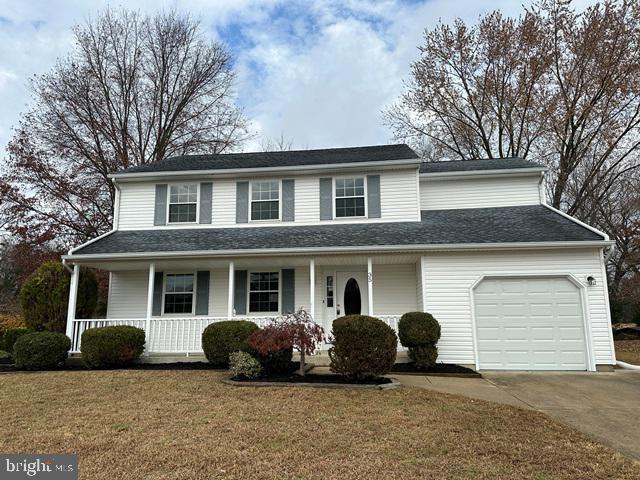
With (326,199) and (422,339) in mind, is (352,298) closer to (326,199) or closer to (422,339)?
(422,339)

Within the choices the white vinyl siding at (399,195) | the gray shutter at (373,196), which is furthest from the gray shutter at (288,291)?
the white vinyl siding at (399,195)

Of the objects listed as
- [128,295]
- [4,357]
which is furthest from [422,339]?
[4,357]

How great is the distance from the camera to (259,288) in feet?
40.0

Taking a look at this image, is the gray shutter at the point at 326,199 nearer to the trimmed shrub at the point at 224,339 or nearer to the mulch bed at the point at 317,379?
the trimmed shrub at the point at 224,339

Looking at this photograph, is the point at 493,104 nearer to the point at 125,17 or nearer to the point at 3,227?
the point at 125,17

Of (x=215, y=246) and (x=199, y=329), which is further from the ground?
(x=215, y=246)

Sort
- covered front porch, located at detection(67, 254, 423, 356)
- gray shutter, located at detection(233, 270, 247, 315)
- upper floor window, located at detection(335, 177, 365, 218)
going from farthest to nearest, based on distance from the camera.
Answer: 1. upper floor window, located at detection(335, 177, 365, 218)
2. gray shutter, located at detection(233, 270, 247, 315)
3. covered front porch, located at detection(67, 254, 423, 356)

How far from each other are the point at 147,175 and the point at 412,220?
8210 millimetres

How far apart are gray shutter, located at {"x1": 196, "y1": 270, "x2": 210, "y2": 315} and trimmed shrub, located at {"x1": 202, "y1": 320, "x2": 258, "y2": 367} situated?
216 centimetres

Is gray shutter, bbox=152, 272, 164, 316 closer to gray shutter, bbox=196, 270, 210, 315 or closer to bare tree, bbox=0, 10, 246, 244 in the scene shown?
gray shutter, bbox=196, 270, 210, 315

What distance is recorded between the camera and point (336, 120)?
2483 centimetres

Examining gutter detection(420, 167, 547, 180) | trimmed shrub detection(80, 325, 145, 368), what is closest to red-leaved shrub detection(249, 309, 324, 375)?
trimmed shrub detection(80, 325, 145, 368)

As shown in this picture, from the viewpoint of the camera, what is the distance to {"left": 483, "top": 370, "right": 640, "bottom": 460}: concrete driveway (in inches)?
206

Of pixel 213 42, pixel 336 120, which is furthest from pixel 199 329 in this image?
pixel 213 42
